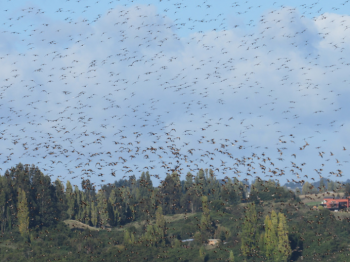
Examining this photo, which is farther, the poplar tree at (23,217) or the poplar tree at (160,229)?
the poplar tree at (160,229)

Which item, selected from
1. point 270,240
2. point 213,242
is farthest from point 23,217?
point 270,240

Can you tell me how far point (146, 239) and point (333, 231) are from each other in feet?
224

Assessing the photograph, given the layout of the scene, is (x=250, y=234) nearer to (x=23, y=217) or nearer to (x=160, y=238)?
(x=160, y=238)

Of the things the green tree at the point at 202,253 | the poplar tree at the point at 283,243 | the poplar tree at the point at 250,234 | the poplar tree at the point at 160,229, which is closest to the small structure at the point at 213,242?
the poplar tree at the point at 250,234

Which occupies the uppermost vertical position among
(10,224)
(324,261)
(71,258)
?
(10,224)

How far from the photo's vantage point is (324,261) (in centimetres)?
15338

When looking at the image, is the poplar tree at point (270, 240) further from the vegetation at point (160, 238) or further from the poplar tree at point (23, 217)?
the poplar tree at point (23, 217)

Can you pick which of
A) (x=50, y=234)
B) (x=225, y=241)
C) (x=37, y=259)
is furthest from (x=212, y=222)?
(x=37, y=259)

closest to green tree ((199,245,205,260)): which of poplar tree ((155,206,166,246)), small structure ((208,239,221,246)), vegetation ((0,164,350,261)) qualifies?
vegetation ((0,164,350,261))

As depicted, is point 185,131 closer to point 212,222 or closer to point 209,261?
point 209,261

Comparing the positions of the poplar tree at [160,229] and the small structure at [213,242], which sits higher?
the poplar tree at [160,229]

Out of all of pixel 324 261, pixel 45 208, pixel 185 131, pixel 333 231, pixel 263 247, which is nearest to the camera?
pixel 185 131

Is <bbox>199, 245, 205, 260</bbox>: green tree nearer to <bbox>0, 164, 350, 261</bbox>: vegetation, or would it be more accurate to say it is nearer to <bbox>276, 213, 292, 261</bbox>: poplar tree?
<bbox>0, 164, 350, 261</bbox>: vegetation

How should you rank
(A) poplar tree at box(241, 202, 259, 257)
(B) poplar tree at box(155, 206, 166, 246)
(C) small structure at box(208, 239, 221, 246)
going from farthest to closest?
(C) small structure at box(208, 239, 221, 246), (B) poplar tree at box(155, 206, 166, 246), (A) poplar tree at box(241, 202, 259, 257)
